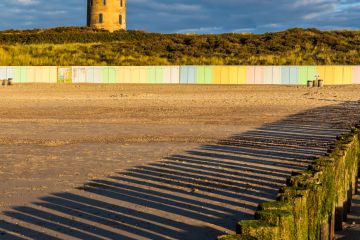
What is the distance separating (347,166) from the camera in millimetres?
7883

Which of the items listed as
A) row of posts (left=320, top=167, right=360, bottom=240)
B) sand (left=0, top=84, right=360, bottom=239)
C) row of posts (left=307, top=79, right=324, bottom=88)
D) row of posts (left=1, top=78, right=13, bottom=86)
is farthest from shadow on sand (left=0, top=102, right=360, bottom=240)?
row of posts (left=1, top=78, right=13, bottom=86)

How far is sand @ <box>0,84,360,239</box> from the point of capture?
7727 millimetres

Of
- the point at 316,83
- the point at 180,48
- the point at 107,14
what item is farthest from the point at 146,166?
the point at 107,14

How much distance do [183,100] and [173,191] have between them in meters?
21.3

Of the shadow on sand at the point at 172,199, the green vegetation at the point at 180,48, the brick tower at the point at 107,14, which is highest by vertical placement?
the brick tower at the point at 107,14

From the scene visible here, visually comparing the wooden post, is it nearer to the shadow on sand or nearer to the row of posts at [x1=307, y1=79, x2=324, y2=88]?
the shadow on sand

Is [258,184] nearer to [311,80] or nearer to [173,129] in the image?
[173,129]

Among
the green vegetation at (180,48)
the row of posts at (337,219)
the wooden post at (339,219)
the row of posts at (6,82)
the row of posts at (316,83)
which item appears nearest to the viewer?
the row of posts at (337,219)

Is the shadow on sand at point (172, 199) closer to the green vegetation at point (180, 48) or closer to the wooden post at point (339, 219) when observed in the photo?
the wooden post at point (339, 219)

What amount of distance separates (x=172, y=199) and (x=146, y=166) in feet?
9.24

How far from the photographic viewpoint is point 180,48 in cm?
6562

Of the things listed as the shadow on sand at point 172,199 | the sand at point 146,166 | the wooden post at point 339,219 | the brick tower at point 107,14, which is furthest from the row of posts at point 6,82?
the wooden post at point 339,219

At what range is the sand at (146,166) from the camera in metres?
7.73

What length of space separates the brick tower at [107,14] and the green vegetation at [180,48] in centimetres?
597
